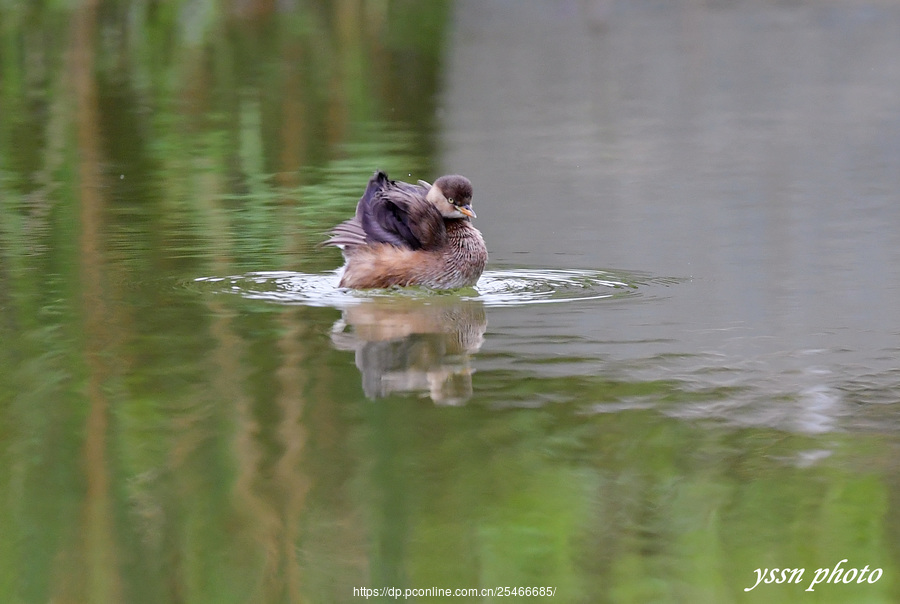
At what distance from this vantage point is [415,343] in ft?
22.3

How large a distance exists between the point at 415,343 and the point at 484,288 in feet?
4.84

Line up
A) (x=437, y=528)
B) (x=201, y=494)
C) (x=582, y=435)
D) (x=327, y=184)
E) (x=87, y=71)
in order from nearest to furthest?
(x=437, y=528)
(x=201, y=494)
(x=582, y=435)
(x=327, y=184)
(x=87, y=71)

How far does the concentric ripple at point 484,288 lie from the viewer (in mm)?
7797

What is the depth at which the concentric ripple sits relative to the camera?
780cm

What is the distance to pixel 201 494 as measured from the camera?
489 cm

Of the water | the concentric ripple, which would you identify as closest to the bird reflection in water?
the water

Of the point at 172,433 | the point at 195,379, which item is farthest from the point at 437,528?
the point at 195,379

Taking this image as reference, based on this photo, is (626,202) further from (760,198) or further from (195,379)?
(195,379)

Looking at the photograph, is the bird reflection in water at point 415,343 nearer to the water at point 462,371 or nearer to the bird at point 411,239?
the water at point 462,371

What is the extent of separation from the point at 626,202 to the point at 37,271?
4311 millimetres

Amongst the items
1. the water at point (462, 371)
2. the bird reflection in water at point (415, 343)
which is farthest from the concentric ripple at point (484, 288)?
the bird reflection in water at point (415, 343)

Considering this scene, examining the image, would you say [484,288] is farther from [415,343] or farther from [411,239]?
[415,343]

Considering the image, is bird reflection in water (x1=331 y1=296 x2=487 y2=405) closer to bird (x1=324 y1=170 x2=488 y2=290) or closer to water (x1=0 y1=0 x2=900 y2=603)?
water (x1=0 y1=0 x2=900 y2=603)

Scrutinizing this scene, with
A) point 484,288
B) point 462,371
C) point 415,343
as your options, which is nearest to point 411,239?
point 484,288
